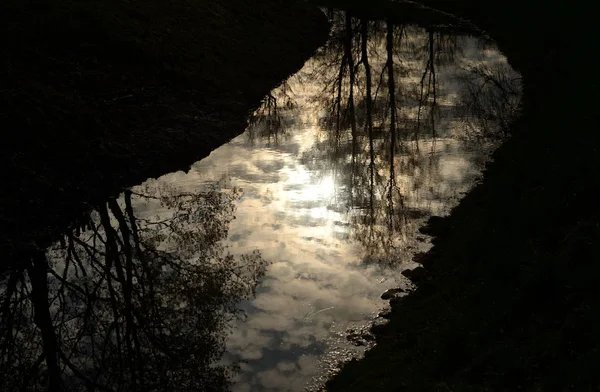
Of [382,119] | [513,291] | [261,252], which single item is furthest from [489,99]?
[513,291]

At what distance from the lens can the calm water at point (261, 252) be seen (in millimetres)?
12102

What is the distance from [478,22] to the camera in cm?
4378

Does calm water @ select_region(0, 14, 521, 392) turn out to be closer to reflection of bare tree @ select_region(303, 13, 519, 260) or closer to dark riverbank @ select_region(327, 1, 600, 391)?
reflection of bare tree @ select_region(303, 13, 519, 260)

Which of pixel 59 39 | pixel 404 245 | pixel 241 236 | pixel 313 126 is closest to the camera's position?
pixel 404 245

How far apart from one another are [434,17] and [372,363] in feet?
133

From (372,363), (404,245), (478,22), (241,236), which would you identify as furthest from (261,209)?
(478,22)

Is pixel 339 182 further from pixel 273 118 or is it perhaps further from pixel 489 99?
pixel 489 99

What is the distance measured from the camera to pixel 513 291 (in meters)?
9.97

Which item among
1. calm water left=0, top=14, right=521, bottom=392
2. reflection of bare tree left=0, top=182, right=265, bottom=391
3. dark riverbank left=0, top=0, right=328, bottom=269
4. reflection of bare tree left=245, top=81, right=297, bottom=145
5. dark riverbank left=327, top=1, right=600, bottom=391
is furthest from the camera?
reflection of bare tree left=245, top=81, right=297, bottom=145

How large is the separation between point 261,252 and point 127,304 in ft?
12.8

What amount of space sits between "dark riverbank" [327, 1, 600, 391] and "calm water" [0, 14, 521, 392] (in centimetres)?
125

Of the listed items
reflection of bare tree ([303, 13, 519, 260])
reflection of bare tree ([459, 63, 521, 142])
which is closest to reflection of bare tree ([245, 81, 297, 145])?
reflection of bare tree ([303, 13, 519, 260])

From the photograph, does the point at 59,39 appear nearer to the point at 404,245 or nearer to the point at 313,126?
the point at 313,126

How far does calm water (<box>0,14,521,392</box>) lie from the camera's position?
12.1 metres
